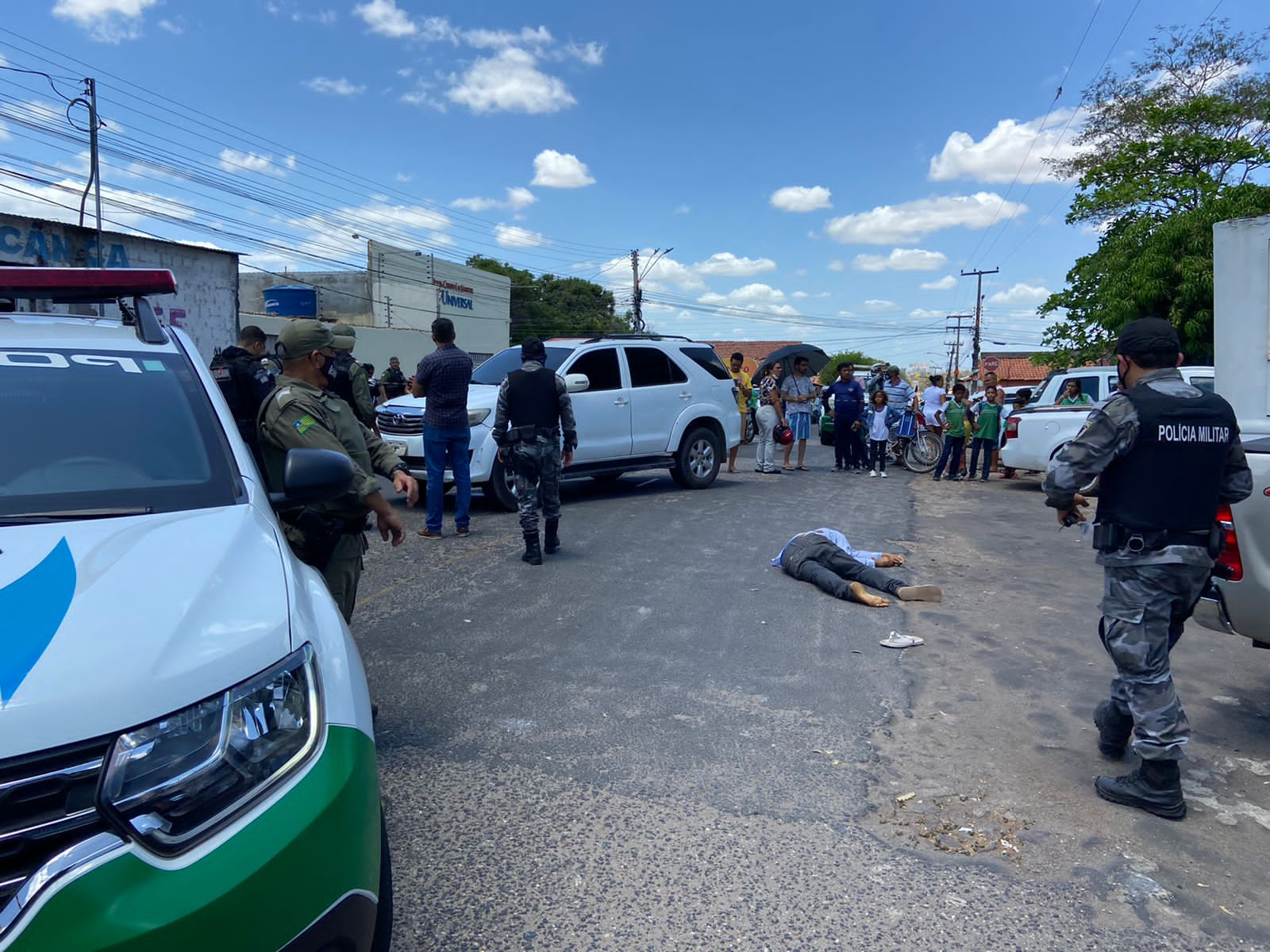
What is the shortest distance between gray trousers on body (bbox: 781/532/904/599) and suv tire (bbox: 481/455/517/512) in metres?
3.88

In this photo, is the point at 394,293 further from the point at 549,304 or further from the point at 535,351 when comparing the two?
the point at 535,351

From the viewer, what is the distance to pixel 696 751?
3898mm

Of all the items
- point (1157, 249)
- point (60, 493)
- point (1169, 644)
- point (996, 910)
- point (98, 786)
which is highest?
point (1157, 249)

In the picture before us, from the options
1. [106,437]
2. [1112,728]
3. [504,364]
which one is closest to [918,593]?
[1112,728]

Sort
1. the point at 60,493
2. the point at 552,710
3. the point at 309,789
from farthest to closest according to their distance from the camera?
the point at 552,710
the point at 60,493
the point at 309,789

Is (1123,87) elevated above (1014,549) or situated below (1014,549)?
above

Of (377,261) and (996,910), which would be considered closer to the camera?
(996,910)

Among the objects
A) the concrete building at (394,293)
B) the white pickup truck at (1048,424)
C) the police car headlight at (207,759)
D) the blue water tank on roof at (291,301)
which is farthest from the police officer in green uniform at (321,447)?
the concrete building at (394,293)

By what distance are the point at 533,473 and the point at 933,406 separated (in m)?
11.2

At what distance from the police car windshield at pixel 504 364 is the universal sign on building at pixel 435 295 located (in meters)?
36.6

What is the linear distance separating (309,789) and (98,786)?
1.26ft

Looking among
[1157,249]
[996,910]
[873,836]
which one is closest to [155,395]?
[873,836]

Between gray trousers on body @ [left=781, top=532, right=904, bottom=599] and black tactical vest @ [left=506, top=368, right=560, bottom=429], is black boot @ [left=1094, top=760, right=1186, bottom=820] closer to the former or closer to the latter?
gray trousers on body @ [left=781, top=532, right=904, bottom=599]

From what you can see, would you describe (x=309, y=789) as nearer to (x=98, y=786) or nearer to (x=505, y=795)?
(x=98, y=786)
